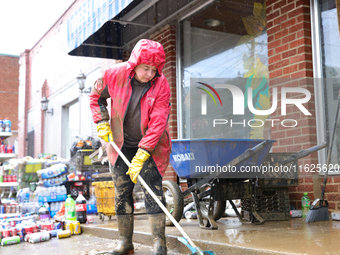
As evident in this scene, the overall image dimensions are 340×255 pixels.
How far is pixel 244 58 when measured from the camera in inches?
247

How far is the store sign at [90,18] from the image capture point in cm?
618

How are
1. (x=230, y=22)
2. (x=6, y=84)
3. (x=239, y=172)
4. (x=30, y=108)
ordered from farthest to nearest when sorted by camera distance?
(x=6, y=84) → (x=30, y=108) → (x=230, y=22) → (x=239, y=172)

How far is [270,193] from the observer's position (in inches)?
186

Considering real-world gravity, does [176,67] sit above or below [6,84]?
below

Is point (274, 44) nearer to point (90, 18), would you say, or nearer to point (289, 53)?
point (289, 53)

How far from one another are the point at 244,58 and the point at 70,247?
404 cm

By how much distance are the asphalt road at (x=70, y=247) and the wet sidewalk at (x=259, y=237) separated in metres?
0.14

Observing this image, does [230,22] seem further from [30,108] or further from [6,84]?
[6,84]

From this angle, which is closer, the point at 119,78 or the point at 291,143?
the point at 119,78

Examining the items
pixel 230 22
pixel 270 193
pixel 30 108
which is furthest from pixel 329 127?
pixel 30 108

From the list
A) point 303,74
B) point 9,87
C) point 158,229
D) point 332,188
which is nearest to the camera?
point 158,229

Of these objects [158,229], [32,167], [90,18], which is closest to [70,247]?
[158,229]

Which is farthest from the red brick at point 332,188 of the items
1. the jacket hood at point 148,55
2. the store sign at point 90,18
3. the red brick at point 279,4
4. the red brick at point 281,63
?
the store sign at point 90,18

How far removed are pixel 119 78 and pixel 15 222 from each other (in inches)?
139
